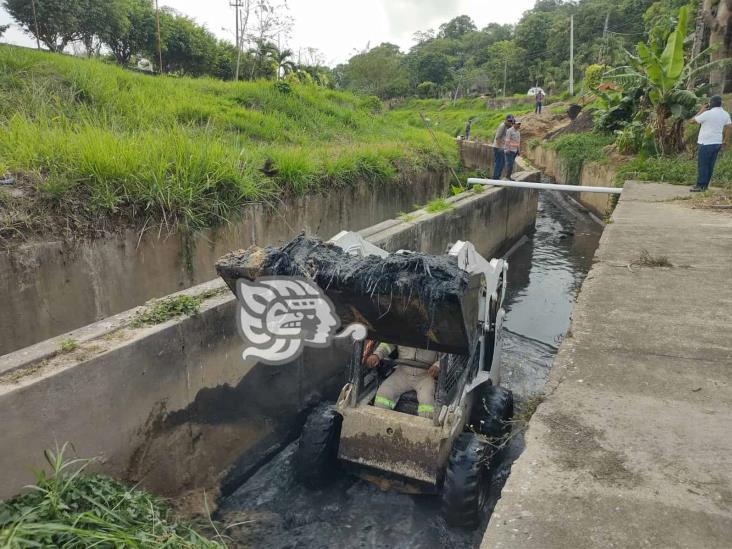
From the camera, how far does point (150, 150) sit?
20.2ft

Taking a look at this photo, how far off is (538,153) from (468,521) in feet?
73.2

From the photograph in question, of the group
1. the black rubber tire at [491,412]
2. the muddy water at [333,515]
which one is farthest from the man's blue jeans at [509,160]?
the black rubber tire at [491,412]

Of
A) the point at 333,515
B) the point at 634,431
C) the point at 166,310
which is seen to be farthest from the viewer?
the point at 333,515

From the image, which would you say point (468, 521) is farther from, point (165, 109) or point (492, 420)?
point (165, 109)

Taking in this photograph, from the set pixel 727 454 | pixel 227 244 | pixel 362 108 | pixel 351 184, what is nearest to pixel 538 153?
pixel 362 108

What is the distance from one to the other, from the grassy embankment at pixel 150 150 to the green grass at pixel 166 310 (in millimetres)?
1740

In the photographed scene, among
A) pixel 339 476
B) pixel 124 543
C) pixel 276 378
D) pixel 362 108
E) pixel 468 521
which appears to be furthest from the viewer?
pixel 362 108

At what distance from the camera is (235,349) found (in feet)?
15.3

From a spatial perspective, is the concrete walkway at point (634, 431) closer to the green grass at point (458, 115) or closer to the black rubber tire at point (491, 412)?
the black rubber tire at point (491, 412)

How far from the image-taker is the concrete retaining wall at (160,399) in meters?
3.14

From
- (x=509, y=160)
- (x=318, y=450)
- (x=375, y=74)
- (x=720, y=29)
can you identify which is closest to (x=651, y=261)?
(x=318, y=450)

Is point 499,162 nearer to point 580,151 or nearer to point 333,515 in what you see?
point 580,151

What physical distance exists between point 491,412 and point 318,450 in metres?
1.59

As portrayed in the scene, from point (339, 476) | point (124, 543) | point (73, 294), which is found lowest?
point (339, 476)
